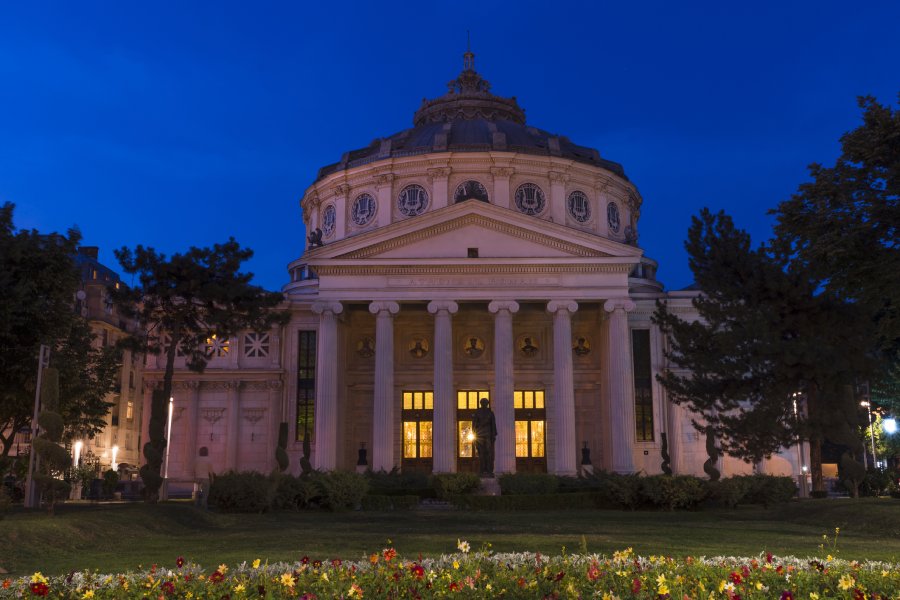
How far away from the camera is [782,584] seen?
1069cm

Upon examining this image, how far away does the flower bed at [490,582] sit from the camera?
31.3 feet

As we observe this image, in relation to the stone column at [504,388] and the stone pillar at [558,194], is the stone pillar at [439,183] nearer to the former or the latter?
the stone pillar at [558,194]

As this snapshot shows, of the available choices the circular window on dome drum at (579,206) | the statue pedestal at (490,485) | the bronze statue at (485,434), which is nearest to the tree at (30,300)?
the bronze statue at (485,434)

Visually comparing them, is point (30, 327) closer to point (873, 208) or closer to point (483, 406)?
point (483, 406)

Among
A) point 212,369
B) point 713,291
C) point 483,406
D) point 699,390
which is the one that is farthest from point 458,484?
point 212,369

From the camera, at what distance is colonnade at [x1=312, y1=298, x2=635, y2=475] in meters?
54.4

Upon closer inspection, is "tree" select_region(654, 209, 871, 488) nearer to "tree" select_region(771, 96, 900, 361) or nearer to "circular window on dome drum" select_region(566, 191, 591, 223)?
"tree" select_region(771, 96, 900, 361)

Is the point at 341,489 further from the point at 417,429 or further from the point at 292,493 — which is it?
the point at 417,429

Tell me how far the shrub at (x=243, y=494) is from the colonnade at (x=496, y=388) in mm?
20197

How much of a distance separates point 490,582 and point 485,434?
3485cm

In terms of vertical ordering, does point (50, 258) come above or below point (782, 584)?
above

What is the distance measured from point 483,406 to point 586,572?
3341cm

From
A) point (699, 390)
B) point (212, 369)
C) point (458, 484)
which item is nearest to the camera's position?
point (699, 390)

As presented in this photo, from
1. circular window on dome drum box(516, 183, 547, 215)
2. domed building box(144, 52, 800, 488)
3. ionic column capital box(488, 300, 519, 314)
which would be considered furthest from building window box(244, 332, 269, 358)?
circular window on dome drum box(516, 183, 547, 215)
